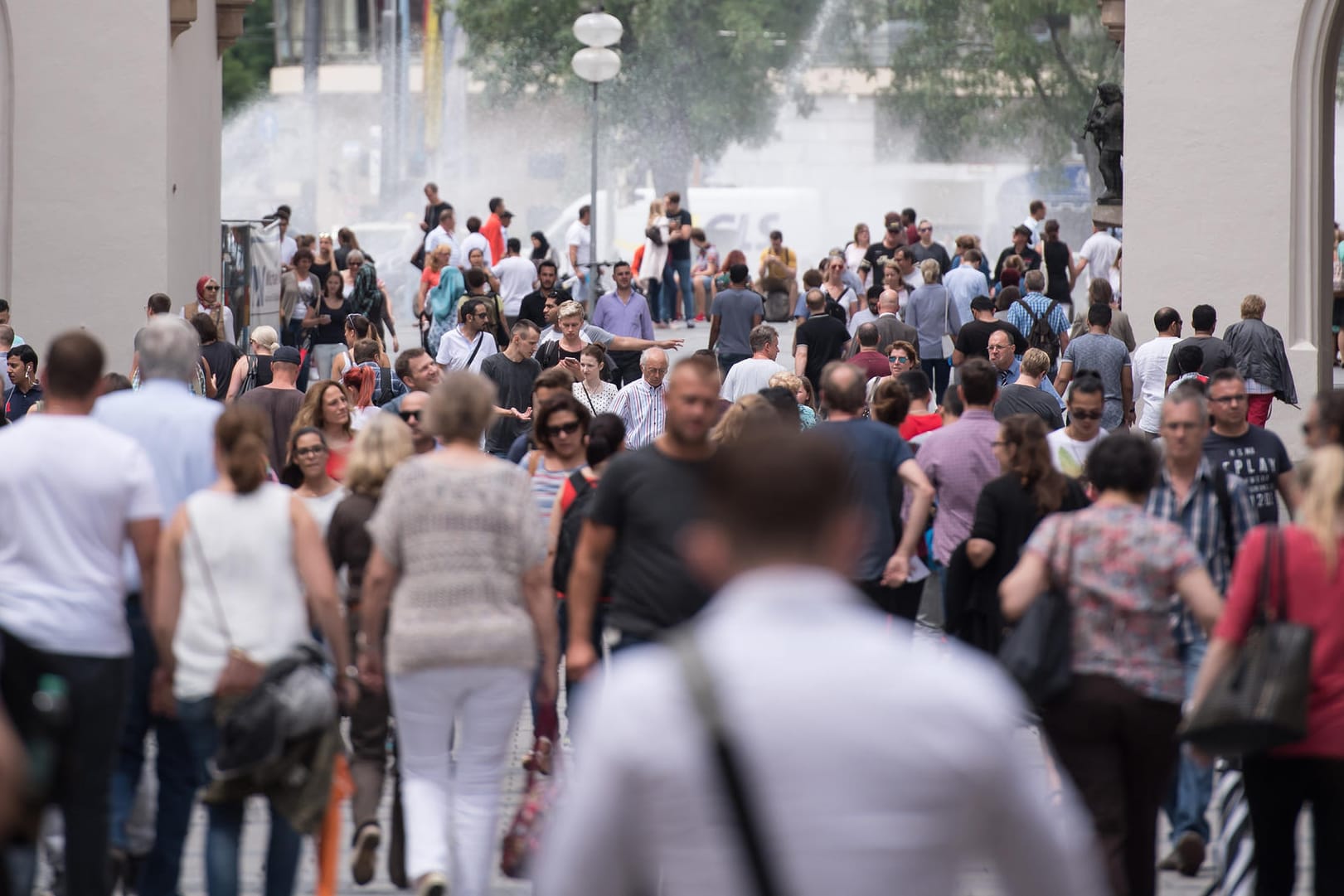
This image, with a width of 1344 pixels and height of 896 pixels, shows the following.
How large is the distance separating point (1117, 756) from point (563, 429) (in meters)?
3.20

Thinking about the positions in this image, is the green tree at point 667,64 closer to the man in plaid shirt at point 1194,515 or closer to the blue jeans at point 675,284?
the blue jeans at point 675,284

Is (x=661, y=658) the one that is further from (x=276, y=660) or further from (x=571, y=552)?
(x=571, y=552)

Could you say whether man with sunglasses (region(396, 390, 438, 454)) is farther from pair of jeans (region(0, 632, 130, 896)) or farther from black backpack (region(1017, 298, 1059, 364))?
black backpack (region(1017, 298, 1059, 364))

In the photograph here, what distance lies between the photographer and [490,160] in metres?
59.1

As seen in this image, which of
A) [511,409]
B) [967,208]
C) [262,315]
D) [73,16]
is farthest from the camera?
[967,208]

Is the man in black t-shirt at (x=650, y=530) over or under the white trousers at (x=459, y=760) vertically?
over

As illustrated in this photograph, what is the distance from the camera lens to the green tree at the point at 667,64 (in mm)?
54250

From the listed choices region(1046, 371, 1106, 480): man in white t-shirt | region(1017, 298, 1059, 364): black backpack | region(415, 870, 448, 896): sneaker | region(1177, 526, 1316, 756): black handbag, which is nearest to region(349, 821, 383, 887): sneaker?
region(415, 870, 448, 896): sneaker

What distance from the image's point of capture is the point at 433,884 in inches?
235

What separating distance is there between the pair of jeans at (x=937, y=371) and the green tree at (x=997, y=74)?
33.3m

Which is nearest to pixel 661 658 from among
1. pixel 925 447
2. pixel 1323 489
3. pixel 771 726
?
pixel 771 726

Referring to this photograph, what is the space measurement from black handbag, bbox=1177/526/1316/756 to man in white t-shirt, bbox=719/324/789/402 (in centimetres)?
886

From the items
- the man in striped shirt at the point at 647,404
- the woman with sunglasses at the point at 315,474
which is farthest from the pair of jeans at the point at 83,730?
the man in striped shirt at the point at 647,404

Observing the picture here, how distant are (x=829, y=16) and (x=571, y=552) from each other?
2074 inches
